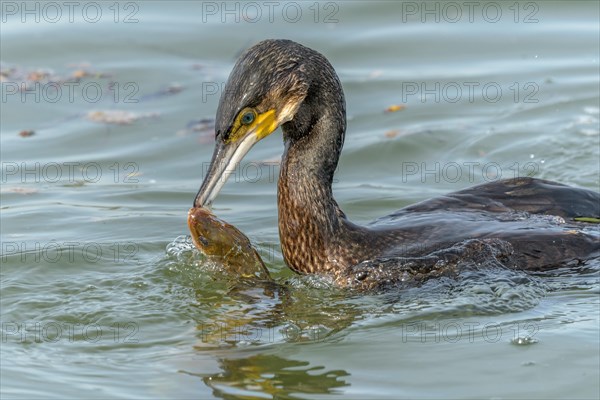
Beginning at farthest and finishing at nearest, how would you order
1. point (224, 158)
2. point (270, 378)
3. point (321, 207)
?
point (321, 207) < point (224, 158) < point (270, 378)

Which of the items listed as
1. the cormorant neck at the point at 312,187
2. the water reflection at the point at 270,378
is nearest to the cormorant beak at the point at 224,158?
the cormorant neck at the point at 312,187

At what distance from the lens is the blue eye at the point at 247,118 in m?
7.37

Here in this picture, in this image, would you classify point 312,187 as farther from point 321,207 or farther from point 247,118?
point 247,118

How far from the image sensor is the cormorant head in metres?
7.30

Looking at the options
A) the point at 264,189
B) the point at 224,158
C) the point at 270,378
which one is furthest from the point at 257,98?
the point at 264,189

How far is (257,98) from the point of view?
7367 millimetres

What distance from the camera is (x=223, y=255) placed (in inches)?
299

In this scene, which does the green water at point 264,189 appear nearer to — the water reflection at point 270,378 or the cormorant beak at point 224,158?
the water reflection at point 270,378

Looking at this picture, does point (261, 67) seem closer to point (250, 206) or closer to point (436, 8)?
point (250, 206)

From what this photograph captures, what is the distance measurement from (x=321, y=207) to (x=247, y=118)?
0.79 meters

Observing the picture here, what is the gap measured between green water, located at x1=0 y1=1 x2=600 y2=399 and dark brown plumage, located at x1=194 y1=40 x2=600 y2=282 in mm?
198

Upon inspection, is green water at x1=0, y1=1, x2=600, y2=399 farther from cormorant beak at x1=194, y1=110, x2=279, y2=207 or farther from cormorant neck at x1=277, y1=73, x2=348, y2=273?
cormorant beak at x1=194, y1=110, x2=279, y2=207

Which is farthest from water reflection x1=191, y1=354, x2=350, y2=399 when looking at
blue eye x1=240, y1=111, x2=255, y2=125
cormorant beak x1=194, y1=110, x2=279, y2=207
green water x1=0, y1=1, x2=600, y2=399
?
blue eye x1=240, y1=111, x2=255, y2=125

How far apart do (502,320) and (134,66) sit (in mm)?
6230
